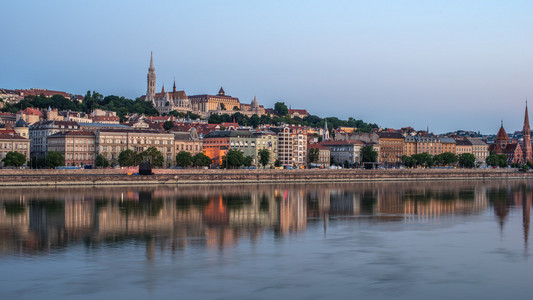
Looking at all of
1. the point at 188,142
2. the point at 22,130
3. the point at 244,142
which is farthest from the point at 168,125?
the point at 22,130

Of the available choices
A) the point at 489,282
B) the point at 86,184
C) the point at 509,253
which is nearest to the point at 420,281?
the point at 489,282

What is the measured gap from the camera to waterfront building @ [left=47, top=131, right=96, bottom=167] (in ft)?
221

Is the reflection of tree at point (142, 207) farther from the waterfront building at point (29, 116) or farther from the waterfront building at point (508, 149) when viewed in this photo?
the waterfront building at point (508, 149)

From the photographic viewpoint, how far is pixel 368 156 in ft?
282

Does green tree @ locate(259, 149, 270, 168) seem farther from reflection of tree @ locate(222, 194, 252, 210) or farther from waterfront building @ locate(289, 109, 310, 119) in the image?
waterfront building @ locate(289, 109, 310, 119)

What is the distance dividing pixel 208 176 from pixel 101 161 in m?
13.8

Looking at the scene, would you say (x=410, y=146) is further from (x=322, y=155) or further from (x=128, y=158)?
(x=128, y=158)

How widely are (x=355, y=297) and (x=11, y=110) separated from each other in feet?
315

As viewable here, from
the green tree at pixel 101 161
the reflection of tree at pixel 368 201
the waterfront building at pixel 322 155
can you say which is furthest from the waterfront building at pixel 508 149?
the reflection of tree at pixel 368 201

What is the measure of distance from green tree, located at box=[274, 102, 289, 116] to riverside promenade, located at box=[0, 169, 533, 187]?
72185 millimetres

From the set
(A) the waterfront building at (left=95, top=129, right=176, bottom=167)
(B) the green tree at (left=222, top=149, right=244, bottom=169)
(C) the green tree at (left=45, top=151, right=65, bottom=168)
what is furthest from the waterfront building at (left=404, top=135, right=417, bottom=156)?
(C) the green tree at (left=45, top=151, right=65, bottom=168)

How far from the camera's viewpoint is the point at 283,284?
17.1m

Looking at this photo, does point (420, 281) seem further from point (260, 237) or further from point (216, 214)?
point (216, 214)

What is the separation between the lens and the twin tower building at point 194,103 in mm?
138750
